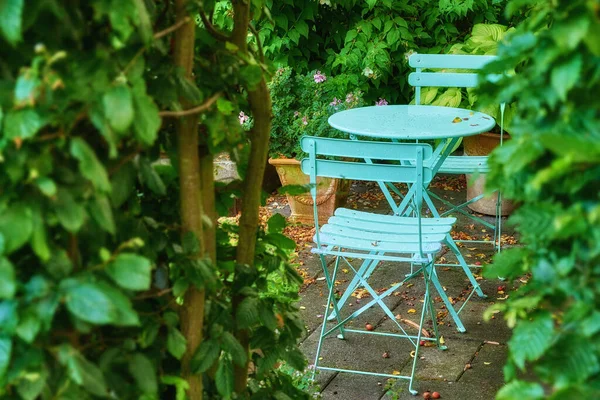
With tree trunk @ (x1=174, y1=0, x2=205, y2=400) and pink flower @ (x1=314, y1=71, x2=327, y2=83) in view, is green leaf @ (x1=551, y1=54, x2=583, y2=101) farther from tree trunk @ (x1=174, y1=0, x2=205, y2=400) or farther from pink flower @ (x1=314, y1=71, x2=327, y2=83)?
pink flower @ (x1=314, y1=71, x2=327, y2=83)

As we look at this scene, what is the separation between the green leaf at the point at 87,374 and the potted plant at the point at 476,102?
4.51m

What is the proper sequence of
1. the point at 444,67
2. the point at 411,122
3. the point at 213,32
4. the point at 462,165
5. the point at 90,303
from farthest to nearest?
1. the point at 444,67
2. the point at 462,165
3. the point at 411,122
4. the point at 213,32
5. the point at 90,303

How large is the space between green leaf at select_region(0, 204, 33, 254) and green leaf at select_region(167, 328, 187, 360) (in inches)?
21.5

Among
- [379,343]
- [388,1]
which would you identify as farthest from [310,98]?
[379,343]

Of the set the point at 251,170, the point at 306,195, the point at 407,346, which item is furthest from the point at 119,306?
the point at 306,195

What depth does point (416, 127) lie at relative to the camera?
412cm

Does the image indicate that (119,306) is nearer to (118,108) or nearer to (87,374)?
(87,374)

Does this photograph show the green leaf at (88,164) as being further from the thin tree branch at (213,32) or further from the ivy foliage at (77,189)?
the thin tree branch at (213,32)

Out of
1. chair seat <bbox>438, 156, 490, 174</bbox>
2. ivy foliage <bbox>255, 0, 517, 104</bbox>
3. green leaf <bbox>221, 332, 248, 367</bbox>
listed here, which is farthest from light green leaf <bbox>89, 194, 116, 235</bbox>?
ivy foliage <bbox>255, 0, 517, 104</bbox>

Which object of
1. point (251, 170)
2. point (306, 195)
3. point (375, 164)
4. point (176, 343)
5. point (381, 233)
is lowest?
point (306, 195)

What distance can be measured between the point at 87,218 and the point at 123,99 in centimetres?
23

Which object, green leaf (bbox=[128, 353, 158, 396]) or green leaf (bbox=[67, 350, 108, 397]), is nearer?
green leaf (bbox=[67, 350, 108, 397])

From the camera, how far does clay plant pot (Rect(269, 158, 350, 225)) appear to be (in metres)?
5.61

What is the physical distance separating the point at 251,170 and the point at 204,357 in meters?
0.51
